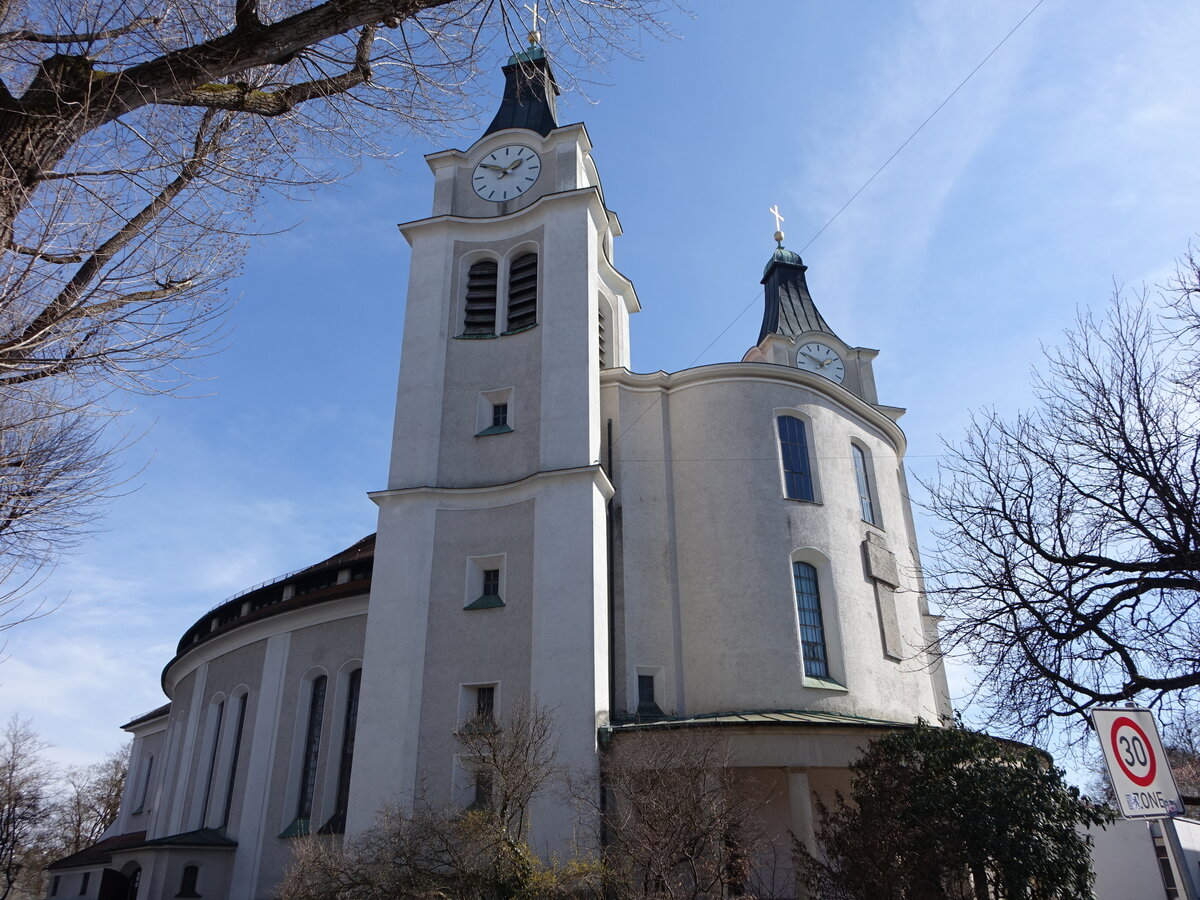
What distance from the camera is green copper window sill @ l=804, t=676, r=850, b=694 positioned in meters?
20.9

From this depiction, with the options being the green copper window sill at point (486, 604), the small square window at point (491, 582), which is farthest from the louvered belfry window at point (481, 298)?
the green copper window sill at point (486, 604)

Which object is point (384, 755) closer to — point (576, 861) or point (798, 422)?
point (576, 861)

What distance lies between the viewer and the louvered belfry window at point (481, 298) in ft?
83.7

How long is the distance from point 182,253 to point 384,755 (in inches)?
560

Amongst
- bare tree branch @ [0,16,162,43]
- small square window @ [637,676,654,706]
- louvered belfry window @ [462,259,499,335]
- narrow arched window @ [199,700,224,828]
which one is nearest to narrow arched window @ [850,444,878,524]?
small square window @ [637,676,654,706]

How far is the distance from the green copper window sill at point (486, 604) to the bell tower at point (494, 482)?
35 millimetres

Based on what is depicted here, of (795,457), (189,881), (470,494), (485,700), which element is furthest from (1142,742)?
(189,881)

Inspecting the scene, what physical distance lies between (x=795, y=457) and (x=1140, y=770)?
17.2 metres

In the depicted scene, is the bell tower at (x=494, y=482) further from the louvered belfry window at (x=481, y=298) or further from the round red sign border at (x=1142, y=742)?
the round red sign border at (x=1142, y=742)

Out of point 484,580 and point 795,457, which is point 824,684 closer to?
point 795,457

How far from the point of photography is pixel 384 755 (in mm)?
19484

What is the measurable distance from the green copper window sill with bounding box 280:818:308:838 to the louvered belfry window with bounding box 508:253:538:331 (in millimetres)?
13492

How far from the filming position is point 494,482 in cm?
2273

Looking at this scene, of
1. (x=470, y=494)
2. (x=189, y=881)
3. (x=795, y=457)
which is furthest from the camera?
(x=795, y=457)
